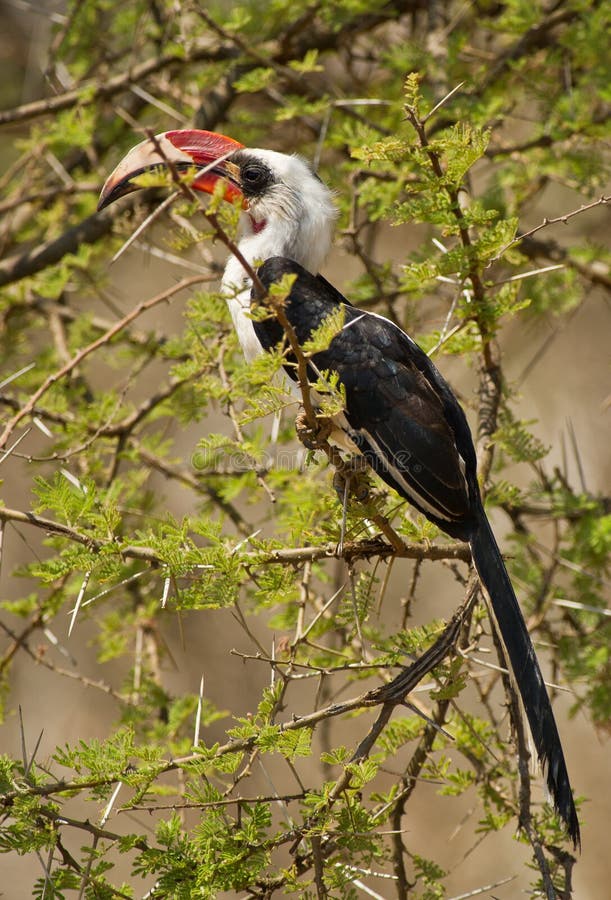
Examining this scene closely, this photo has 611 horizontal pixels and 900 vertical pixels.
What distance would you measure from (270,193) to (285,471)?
966 millimetres

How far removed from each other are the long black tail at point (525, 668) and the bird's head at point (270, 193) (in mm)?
1133

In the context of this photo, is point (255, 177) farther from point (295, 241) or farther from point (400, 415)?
point (400, 415)

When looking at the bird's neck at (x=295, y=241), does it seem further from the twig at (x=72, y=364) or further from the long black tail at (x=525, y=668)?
the long black tail at (x=525, y=668)

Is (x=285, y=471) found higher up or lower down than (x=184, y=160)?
lower down

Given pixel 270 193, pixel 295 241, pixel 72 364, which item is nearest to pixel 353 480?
pixel 72 364

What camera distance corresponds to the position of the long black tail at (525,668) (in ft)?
7.17

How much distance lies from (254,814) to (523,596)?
74.7 inches

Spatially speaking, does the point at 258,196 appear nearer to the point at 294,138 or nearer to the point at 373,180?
the point at 373,180

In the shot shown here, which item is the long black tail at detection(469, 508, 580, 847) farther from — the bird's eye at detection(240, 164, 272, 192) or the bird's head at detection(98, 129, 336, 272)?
the bird's eye at detection(240, 164, 272, 192)

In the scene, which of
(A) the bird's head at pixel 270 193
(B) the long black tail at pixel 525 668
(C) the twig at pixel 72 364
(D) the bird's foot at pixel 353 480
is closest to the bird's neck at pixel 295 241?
(A) the bird's head at pixel 270 193

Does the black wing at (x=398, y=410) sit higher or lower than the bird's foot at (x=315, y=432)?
higher

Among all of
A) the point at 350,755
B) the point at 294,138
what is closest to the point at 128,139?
the point at 294,138

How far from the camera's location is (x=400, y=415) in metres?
2.54

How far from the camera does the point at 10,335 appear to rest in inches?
155
